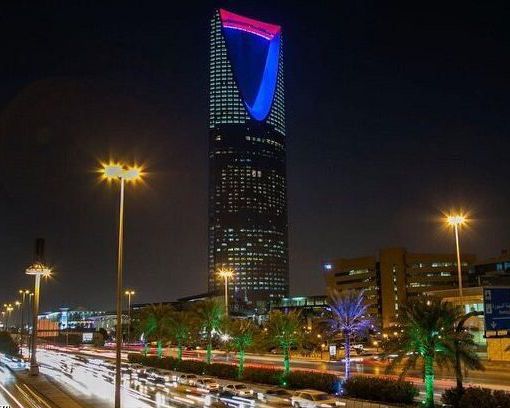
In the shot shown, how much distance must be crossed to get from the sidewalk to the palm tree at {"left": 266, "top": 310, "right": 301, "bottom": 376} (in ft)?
54.4

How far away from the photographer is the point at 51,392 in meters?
46.3

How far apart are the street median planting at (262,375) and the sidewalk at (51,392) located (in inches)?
495

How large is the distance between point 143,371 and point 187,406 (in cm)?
2966

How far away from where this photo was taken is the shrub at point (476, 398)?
26391 millimetres

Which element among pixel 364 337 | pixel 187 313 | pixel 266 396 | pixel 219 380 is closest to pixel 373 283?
pixel 364 337

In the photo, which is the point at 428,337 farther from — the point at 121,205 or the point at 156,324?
the point at 156,324

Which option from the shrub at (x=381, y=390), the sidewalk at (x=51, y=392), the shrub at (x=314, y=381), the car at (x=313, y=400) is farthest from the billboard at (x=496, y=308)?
the sidewalk at (x=51, y=392)

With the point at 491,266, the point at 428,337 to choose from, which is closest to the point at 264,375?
the point at 428,337

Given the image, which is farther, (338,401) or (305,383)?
(305,383)

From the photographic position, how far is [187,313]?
2670 inches

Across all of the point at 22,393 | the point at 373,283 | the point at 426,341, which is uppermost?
the point at 373,283

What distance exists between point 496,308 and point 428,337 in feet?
11.6

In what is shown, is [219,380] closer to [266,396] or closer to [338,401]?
[266,396]

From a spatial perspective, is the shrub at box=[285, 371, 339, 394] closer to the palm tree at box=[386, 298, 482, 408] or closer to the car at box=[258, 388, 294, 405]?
the car at box=[258, 388, 294, 405]
